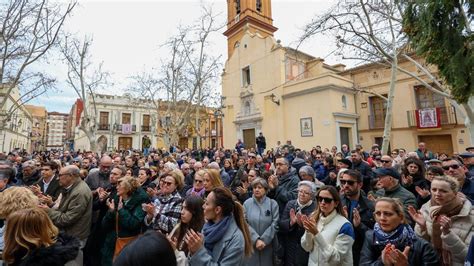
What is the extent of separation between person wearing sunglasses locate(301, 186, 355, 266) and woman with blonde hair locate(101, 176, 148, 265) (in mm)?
2076

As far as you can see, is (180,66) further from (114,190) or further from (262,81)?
(114,190)

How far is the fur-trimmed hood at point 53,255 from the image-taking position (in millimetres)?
1677

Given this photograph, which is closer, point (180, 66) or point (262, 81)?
point (180, 66)

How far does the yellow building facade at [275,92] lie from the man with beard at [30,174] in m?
13.6

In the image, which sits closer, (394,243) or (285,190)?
(394,243)

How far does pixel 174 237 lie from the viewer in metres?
2.15

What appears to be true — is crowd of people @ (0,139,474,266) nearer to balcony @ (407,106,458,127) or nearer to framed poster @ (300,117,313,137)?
framed poster @ (300,117,313,137)

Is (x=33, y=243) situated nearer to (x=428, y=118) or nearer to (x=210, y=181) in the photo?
(x=210, y=181)

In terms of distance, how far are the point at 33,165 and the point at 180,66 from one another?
41.8ft

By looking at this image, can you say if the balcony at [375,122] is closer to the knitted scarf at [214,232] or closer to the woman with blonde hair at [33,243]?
the knitted scarf at [214,232]

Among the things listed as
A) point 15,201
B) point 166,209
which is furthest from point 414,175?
point 15,201

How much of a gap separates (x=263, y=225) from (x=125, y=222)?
1.78 m

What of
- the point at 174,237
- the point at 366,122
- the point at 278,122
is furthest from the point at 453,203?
the point at 366,122

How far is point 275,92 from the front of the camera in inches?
749
